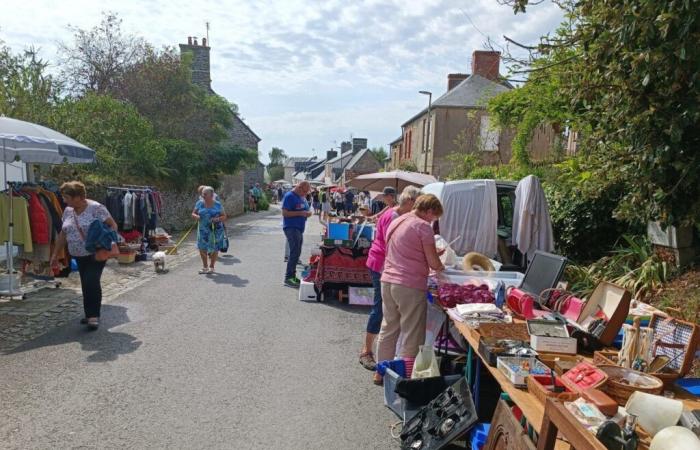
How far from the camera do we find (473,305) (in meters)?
4.00

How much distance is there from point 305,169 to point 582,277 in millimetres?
95486

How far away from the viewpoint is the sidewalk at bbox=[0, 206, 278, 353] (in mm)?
5867

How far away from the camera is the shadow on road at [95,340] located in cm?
529

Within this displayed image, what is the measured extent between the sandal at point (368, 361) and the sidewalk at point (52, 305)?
392 centimetres

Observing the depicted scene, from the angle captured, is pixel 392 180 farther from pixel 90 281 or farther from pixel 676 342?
pixel 676 342

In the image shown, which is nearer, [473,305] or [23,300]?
[473,305]

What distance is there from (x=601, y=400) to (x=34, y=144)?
763 centimetres

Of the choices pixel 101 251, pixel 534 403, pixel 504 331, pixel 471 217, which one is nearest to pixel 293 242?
pixel 471 217

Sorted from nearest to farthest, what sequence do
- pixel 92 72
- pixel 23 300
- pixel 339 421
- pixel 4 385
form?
pixel 339 421 < pixel 4 385 < pixel 23 300 < pixel 92 72

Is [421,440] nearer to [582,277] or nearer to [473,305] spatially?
[473,305]

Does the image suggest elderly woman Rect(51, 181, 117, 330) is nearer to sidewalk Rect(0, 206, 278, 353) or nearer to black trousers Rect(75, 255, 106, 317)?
black trousers Rect(75, 255, 106, 317)

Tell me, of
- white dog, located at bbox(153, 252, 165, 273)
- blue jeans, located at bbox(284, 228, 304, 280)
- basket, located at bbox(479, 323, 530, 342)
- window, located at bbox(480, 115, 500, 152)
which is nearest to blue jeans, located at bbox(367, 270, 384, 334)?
basket, located at bbox(479, 323, 530, 342)

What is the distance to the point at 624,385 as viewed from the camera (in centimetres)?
231

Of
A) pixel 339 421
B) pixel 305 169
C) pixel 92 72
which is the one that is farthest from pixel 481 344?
pixel 305 169
